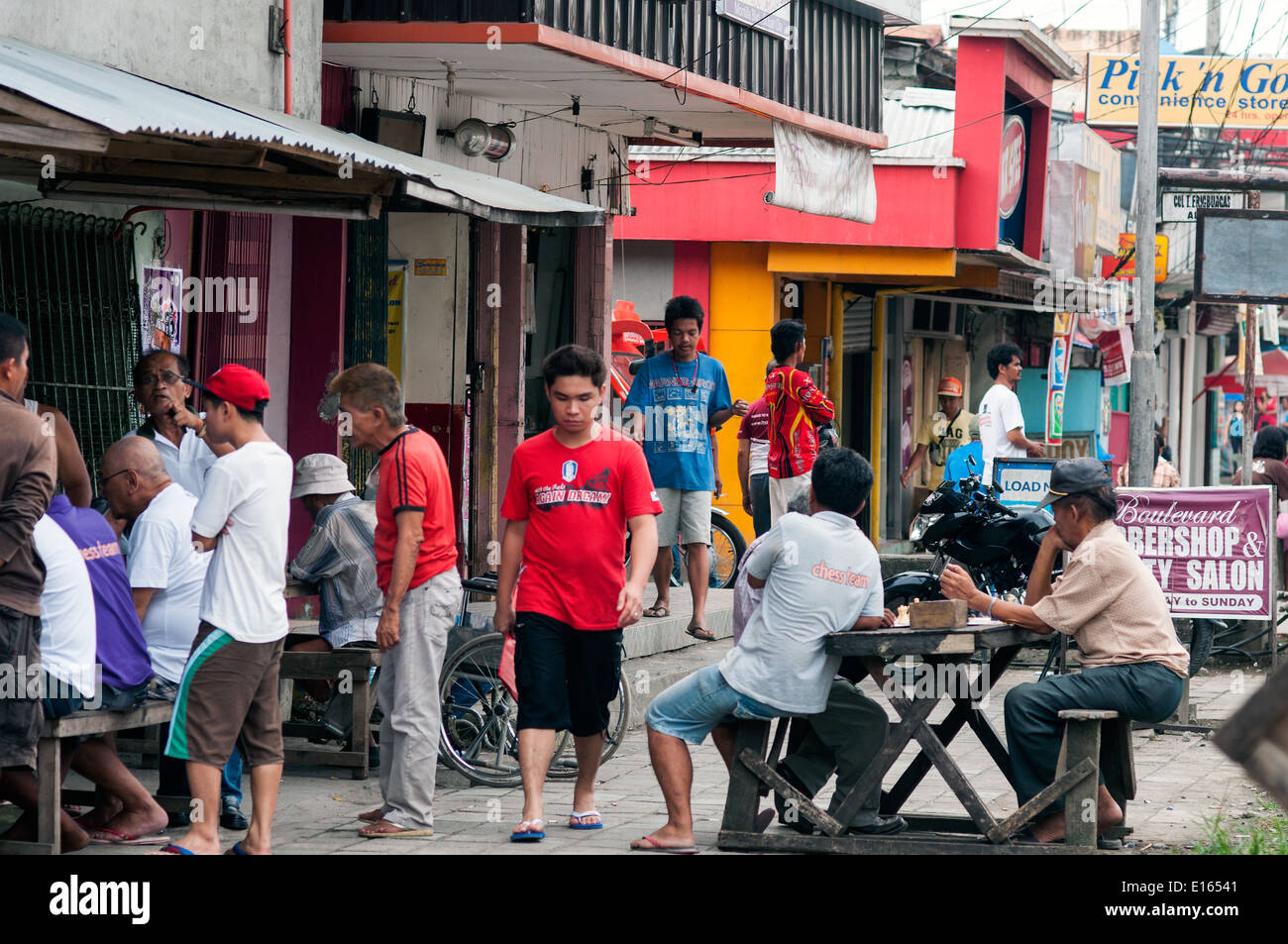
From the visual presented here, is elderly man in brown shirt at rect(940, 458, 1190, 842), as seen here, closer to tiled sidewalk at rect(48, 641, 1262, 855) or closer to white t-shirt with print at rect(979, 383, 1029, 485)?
tiled sidewalk at rect(48, 641, 1262, 855)

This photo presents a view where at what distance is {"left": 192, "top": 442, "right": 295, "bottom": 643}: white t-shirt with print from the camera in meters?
Answer: 6.07

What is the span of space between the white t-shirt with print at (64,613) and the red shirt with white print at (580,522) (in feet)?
5.42

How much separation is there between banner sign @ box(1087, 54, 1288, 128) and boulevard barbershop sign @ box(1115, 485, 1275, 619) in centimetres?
2043

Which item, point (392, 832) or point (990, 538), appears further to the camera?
point (990, 538)

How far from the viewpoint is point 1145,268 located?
1498 centimetres

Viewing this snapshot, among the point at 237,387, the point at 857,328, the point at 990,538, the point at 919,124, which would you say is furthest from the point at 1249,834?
the point at 919,124

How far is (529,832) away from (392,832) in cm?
55

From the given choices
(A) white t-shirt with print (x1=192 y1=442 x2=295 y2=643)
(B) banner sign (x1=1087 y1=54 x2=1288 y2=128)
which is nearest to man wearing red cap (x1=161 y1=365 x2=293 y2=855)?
(A) white t-shirt with print (x1=192 y1=442 x2=295 y2=643)

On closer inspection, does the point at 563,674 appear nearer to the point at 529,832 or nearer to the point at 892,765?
the point at 529,832

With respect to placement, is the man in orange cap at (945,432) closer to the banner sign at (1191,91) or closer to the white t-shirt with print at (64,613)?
the banner sign at (1191,91)

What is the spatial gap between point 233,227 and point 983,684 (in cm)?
478

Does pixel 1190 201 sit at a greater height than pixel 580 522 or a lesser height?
greater

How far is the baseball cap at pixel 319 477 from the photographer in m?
8.09
